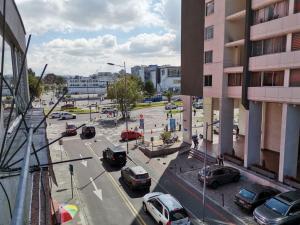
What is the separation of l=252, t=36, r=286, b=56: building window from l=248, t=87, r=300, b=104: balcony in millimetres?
2798

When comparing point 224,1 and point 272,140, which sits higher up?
point 224,1

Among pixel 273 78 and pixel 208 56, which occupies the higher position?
pixel 208 56

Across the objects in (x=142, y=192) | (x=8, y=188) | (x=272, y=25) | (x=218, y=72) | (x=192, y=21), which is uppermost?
(x=192, y=21)

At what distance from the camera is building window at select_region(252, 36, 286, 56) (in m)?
19.8

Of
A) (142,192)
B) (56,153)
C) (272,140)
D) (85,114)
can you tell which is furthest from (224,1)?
(85,114)

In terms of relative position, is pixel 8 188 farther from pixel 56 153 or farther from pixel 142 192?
pixel 56 153

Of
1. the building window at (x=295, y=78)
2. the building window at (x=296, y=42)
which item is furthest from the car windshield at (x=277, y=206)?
the building window at (x=296, y=42)

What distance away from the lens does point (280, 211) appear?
15203 millimetres

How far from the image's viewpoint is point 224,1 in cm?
2491

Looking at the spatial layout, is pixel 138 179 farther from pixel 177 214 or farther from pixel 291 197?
pixel 291 197

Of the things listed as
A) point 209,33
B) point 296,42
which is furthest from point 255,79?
point 209,33

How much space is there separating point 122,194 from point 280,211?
34.1ft

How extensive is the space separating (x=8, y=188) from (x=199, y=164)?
72.2 ft

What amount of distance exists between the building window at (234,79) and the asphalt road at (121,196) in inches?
389
